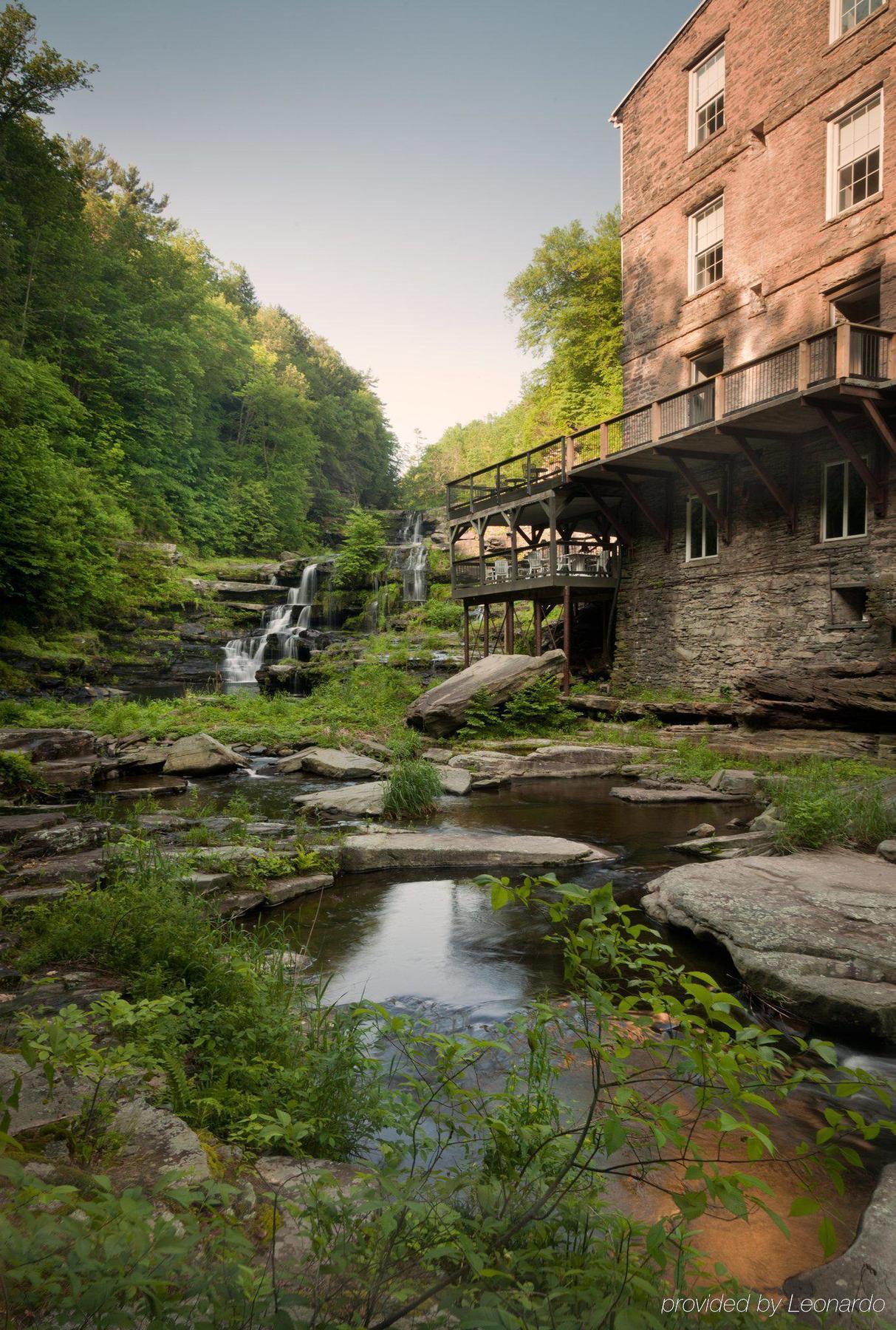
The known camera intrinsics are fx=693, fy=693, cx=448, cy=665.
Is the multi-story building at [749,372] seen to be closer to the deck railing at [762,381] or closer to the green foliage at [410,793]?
the deck railing at [762,381]

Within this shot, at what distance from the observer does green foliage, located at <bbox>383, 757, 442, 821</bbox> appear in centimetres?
877

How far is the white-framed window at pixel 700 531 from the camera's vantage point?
53.5 ft

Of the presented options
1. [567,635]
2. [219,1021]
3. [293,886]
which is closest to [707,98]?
[567,635]

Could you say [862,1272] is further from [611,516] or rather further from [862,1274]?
[611,516]

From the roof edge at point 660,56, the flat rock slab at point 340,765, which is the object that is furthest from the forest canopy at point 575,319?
the flat rock slab at point 340,765

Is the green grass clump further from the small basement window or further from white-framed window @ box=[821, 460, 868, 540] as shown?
white-framed window @ box=[821, 460, 868, 540]

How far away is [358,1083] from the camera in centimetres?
311

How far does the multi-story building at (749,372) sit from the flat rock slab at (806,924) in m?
7.68

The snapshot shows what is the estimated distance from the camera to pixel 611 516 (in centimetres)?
1812

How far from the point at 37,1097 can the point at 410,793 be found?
6488 mm

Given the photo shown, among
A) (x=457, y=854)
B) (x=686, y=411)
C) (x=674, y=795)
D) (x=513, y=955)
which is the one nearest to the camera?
(x=513, y=955)

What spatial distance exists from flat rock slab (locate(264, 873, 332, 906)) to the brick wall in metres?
13.9

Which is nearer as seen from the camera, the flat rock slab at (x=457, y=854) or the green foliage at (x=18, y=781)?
the flat rock slab at (x=457, y=854)

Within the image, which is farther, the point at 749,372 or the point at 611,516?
the point at 611,516
